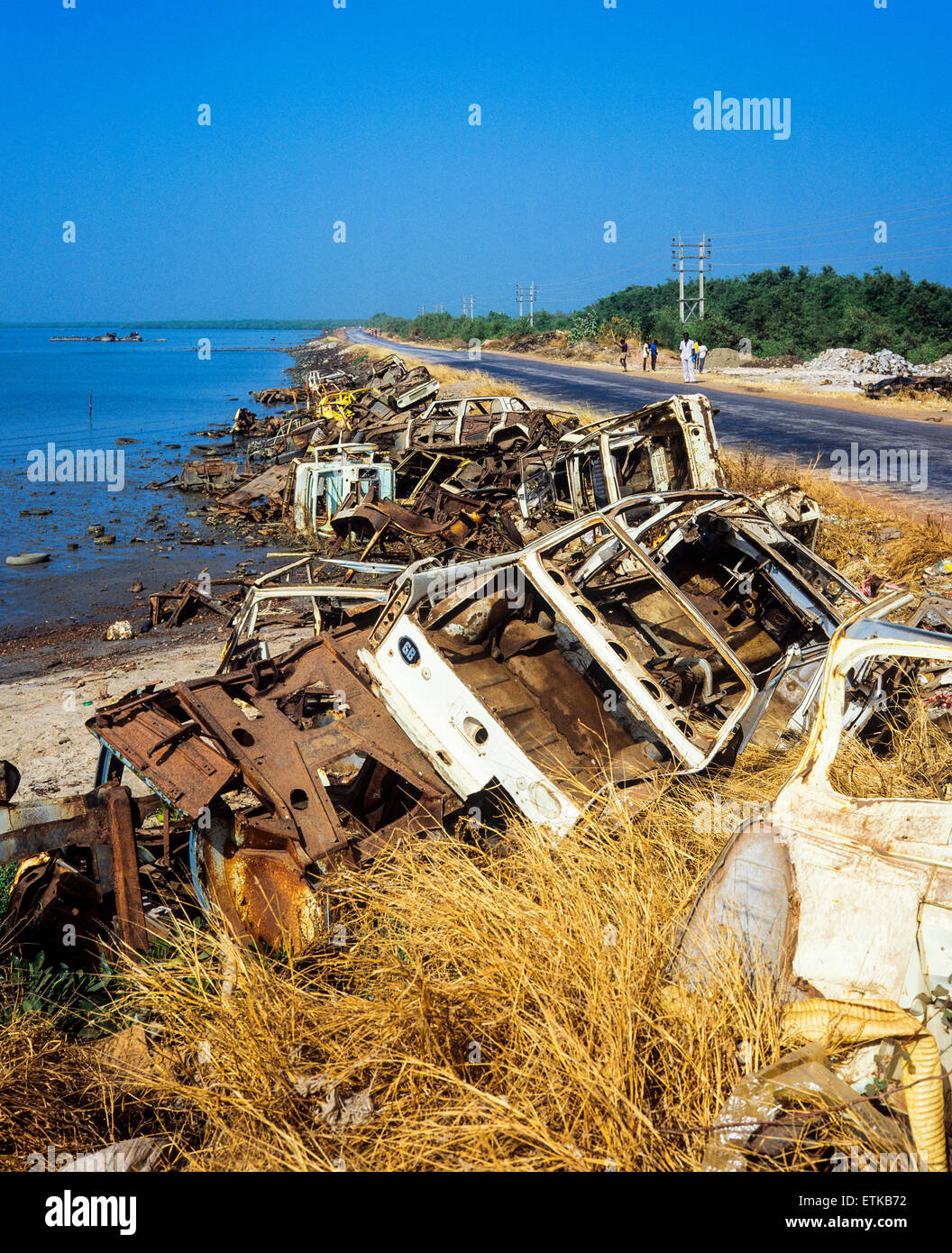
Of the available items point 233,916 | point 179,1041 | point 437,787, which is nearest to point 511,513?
point 437,787

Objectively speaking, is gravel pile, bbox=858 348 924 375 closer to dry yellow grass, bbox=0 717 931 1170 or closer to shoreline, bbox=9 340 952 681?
shoreline, bbox=9 340 952 681

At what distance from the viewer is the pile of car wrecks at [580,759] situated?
2789 millimetres

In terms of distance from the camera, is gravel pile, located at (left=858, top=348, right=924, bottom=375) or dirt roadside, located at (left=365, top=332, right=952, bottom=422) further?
gravel pile, located at (left=858, top=348, right=924, bottom=375)

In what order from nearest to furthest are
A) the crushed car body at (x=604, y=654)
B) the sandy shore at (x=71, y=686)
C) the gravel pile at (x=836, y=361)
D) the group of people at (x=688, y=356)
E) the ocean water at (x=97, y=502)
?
the crushed car body at (x=604, y=654) → the sandy shore at (x=71, y=686) → the ocean water at (x=97, y=502) → the group of people at (x=688, y=356) → the gravel pile at (x=836, y=361)

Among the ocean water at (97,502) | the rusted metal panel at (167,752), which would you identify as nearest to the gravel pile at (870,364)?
the ocean water at (97,502)

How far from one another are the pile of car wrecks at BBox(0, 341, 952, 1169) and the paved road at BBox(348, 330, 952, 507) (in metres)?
7.45

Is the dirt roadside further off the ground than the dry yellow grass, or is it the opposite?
the dirt roadside

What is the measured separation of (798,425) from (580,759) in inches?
676

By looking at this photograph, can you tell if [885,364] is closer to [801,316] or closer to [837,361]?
[837,361]

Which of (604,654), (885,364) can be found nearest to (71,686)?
(604,654)

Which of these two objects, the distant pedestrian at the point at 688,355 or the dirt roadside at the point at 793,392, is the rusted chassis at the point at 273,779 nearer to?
the dirt roadside at the point at 793,392

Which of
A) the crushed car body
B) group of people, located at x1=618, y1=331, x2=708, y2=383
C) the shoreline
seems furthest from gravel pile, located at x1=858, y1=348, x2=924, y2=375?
the crushed car body

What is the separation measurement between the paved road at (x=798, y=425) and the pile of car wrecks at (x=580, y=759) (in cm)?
745

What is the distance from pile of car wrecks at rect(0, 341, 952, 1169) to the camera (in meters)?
2.79
